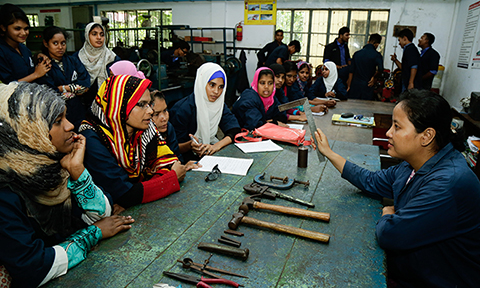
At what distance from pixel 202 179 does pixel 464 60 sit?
6.39 metres

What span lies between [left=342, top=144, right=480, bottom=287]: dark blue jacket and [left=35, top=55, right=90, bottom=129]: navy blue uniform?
10.8 ft

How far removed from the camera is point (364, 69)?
5.98m

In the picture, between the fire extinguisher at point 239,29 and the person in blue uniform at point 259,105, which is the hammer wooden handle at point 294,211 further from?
the fire extinguisher at point 239,29

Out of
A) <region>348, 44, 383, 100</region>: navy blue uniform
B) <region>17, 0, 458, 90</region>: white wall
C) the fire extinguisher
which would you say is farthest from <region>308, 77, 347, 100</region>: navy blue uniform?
the fire extinguisher

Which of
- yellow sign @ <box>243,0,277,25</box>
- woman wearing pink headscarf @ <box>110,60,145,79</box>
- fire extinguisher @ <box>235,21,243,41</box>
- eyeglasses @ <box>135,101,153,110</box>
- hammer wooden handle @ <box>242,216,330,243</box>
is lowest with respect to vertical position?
hammer wooden handle @ <box>242,216,330,243</box>

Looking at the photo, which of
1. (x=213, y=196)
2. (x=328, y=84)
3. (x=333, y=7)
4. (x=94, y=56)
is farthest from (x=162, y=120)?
(x=333, y=7)

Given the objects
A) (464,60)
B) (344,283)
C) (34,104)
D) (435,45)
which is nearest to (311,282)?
(344,283)

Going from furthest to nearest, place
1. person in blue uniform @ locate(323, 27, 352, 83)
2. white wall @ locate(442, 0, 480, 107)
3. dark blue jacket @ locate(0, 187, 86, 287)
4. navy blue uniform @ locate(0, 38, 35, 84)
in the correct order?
person in blue uniform @ locate(323, 27, 352, 83) < white wall @ locate(442, 0, 480, 107) < navy blue uniform @ locate(0, 38, 35, 84) < dark blue jacket @ locate(0, 187, 86, 287)

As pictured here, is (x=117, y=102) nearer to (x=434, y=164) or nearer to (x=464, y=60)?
(x=434, y=164)

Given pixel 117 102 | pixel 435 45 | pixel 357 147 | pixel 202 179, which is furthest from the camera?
pixel 435 45

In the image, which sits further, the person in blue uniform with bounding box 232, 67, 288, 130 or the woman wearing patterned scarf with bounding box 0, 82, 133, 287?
the person in blue uniform with bounding box 232, 67, 288, 130

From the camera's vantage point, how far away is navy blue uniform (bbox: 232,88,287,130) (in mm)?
3135

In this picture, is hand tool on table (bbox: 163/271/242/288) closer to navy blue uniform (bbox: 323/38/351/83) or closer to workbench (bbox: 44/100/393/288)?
workbench (bbox: 44/100/393/288)

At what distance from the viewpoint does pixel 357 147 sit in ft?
8.54
